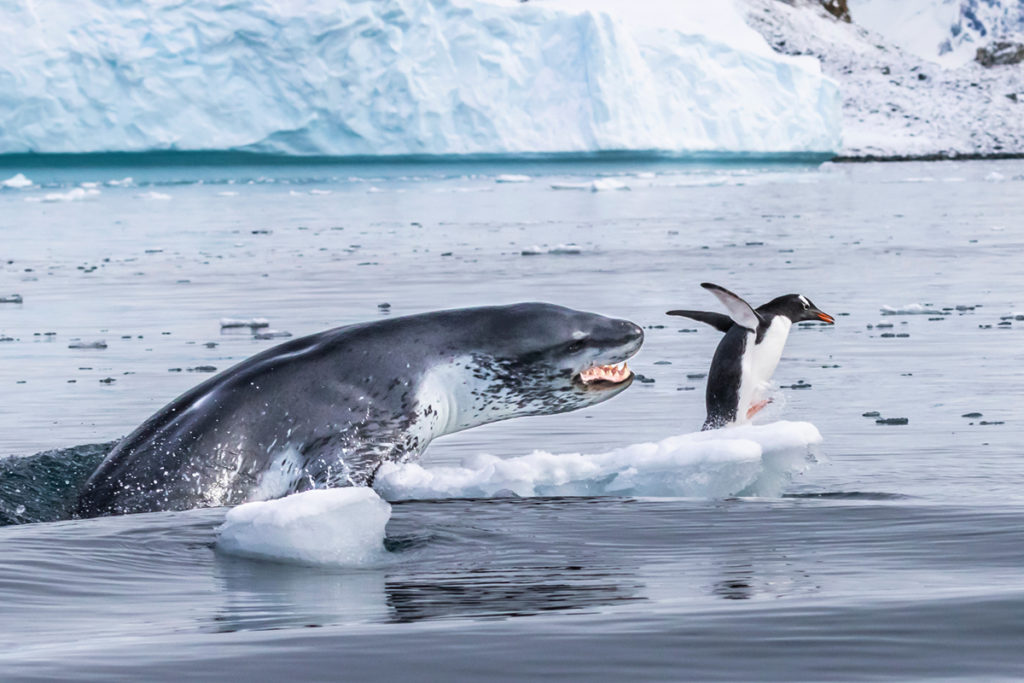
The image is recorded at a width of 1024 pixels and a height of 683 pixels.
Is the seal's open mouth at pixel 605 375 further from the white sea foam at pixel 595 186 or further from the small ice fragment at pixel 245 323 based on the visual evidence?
the white sea foam at pixel 595 186

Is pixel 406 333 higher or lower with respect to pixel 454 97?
lower

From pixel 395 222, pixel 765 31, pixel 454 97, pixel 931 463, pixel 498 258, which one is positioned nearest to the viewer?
pixel 931 463

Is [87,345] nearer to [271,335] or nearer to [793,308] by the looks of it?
[271,335]

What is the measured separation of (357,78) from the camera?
43219mm

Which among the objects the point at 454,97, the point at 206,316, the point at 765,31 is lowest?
the point at 206,316

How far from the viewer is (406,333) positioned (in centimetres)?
533

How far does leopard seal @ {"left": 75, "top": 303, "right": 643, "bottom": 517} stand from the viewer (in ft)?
16.3

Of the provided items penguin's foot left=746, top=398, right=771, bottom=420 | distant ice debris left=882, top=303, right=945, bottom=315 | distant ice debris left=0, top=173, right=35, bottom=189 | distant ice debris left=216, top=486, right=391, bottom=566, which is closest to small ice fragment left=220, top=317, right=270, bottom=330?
distant ice debris left=882, top=303, right=945, bottom=315

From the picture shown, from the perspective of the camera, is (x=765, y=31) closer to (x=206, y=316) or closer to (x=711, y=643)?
(x=206, y=316)

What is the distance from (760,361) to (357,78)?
36380 millimetres

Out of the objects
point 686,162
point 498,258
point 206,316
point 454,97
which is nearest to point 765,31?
point 686,162

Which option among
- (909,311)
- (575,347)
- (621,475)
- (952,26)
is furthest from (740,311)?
(952,26)

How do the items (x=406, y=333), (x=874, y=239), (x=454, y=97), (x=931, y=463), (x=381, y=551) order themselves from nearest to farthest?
(x=381, y=551) < (x=406, y=333) < (x=931, y=463) < (x=874, y=239) < (x=454, y=97)

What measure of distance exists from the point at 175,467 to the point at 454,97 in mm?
40138
